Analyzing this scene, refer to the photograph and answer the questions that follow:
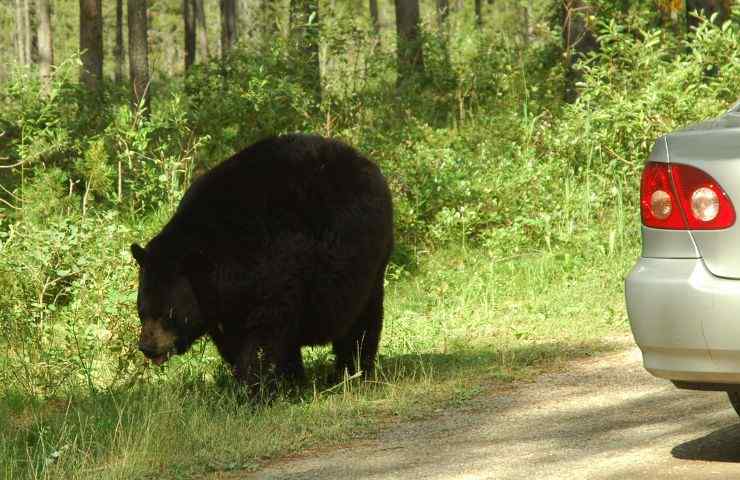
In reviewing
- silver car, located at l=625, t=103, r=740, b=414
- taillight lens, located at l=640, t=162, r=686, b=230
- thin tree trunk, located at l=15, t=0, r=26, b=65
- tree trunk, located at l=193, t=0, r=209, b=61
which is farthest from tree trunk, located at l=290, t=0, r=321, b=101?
thin tree trunk, located at l=15, t=0, r=26, b=65

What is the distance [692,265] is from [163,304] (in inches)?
151

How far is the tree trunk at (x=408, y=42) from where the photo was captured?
1878 centimetres

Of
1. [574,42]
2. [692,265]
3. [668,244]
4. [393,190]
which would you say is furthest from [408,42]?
[692,265]

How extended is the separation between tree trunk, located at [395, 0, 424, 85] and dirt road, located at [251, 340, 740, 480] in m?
11.5

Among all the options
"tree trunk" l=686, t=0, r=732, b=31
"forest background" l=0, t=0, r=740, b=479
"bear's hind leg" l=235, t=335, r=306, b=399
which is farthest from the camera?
"tree trunk" l=686, t=0, r=732, b=31

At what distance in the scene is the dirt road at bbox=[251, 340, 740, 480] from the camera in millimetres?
5637

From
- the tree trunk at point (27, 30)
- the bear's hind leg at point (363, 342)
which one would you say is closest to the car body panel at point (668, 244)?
the bear's hind leg at point (363, 342)

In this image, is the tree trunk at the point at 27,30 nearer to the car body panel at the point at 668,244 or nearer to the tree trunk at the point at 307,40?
the tree trunk at the point at 307,40

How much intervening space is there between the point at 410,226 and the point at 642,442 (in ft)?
24.1

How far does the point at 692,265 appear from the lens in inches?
199

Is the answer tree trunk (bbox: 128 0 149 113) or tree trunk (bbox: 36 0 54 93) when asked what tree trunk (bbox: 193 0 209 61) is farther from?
tree trunk (bbox: 128 0 149 113)

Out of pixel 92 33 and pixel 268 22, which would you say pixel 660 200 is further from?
pixel 92 33

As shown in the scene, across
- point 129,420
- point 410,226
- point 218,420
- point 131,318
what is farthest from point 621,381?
point 410,226

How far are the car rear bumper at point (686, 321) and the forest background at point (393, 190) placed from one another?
7.36 ft
